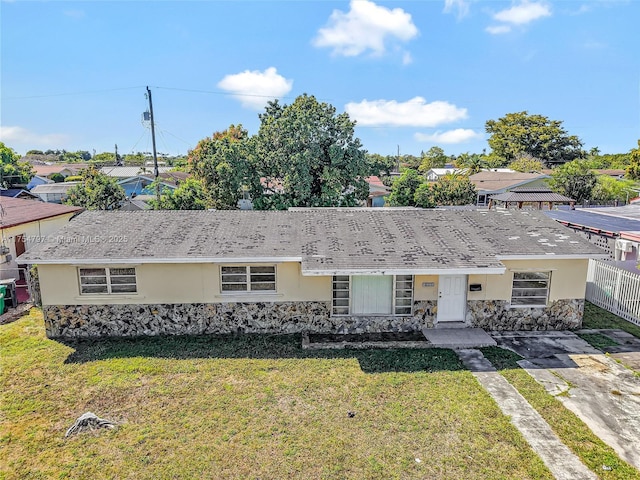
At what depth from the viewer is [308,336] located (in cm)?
1191

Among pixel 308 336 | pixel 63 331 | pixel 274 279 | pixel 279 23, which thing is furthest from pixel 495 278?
pixel 279 23

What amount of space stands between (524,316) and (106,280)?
43.0ft

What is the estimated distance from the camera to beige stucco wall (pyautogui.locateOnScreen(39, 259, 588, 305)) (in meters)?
11.7

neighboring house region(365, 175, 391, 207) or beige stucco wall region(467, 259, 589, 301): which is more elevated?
neighboring house region(365, 175, 391, 207)

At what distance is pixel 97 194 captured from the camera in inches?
1071

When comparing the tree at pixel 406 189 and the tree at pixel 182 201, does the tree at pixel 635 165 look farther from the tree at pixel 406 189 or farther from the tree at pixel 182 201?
the tree at pixel 182 201

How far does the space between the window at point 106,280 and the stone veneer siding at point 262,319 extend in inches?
20.6

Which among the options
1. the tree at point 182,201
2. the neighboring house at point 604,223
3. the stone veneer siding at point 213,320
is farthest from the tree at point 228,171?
the neighboring house at point 604,223

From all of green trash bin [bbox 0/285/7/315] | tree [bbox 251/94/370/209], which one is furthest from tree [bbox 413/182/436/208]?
green trash bin [bbox 0/285/7/315]

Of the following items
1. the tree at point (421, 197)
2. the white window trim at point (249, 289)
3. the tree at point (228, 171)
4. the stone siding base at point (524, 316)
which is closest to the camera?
the white window trim at point (249, 289)

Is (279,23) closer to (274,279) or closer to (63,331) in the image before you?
(274,279)

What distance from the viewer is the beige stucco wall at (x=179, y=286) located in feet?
38.4

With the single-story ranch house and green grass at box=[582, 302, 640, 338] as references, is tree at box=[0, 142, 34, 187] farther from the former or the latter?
green grass at box=[582, 302, 640, 338]

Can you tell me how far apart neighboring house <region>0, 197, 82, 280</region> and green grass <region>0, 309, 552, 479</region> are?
8020 mm
